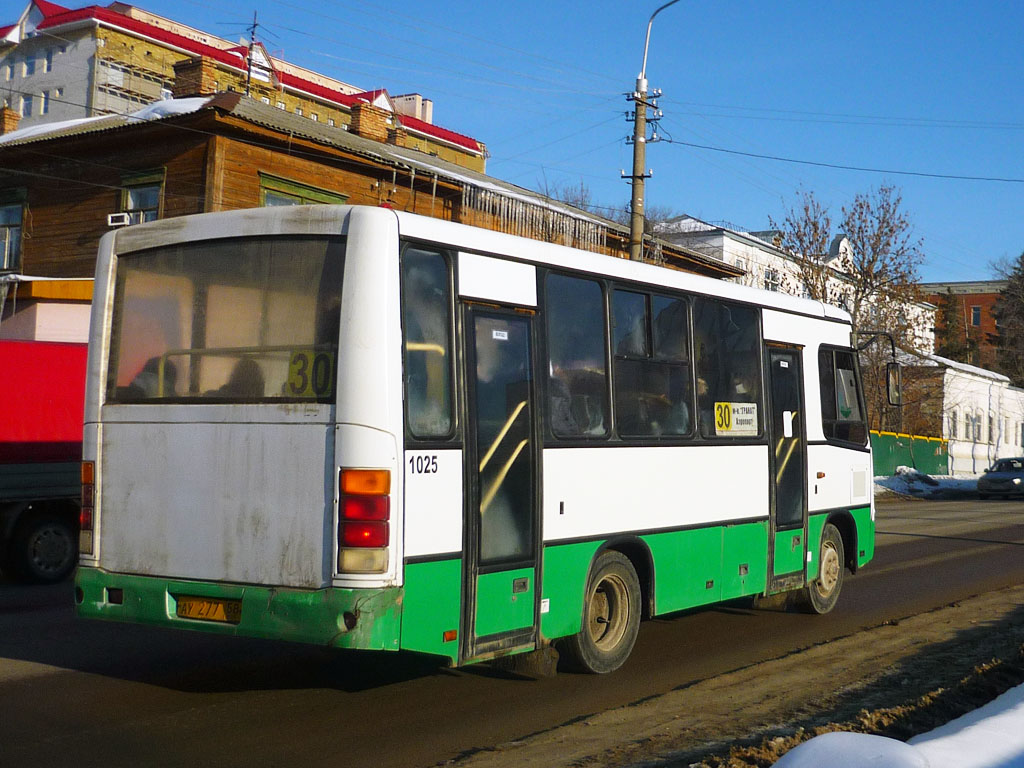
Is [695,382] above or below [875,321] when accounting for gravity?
below

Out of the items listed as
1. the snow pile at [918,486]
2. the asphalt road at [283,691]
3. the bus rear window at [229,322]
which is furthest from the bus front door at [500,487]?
the snow pile at [918,486]

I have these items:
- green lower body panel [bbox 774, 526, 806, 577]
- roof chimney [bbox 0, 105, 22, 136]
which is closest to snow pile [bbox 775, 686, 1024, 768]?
green lower body panel [bbox 774, 526, 806, 577]

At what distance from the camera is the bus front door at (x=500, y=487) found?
23.0 ft

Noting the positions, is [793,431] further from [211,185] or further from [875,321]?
[875,321]

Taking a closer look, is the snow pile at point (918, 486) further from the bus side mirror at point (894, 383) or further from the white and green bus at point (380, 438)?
the white and green bus at point (380, 438)

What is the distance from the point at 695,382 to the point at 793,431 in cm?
189

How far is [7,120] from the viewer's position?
34344mm

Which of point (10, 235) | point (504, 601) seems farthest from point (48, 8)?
point (504, 601)

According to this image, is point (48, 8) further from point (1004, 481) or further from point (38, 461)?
point (38, 461)

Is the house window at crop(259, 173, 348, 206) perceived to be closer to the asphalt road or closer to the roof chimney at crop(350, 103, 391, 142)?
the roof chimney at crop(350, 103, 391, 142)

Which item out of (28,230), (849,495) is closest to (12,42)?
(28,230)

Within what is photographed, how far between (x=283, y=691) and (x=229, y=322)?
8.14 feet

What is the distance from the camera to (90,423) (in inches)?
293

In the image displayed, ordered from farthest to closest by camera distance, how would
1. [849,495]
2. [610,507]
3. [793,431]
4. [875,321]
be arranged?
[875,321] → [849,495] → [793,431] → [610,507]
